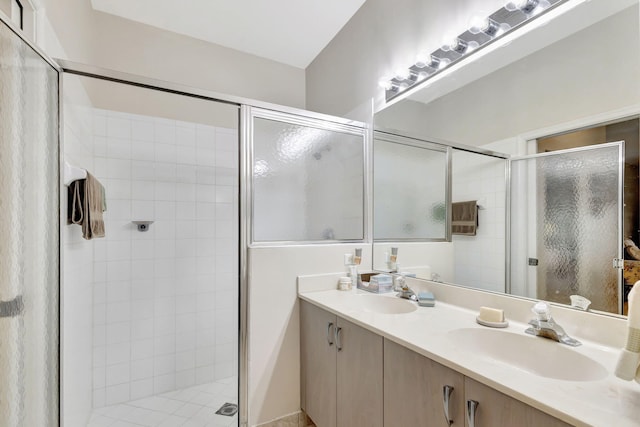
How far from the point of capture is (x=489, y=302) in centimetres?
134

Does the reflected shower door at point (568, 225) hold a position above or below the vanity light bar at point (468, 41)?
below

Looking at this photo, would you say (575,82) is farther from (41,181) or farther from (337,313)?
(41,181)

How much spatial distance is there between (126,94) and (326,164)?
1.59 metres

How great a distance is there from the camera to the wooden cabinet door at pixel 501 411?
0.69 meters

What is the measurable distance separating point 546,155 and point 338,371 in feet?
4.18

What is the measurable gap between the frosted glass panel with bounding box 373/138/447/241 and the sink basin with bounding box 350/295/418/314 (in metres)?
0.42

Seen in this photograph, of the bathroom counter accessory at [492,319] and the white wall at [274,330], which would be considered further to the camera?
the white wall at [274,330]

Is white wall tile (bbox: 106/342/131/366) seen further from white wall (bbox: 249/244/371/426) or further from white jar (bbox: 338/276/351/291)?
white jar (bbox: 338/276/351/291)

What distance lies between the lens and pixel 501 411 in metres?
0.77

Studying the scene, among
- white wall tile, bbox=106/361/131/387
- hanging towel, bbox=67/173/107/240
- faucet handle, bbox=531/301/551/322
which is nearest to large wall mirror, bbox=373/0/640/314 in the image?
faucet handle, bbox=531/301/551/322

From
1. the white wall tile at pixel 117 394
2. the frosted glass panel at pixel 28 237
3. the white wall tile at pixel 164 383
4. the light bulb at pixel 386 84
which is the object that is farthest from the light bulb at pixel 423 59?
the white wall tile at pixel 117 394

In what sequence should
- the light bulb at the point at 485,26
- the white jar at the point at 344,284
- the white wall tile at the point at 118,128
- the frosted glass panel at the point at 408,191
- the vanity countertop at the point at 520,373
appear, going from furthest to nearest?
the white wall tile at the point at 118,128 < the white jar at the point at 344,284 < the frosted glass panel at the point at 408,191 < the light bulb at the point at 485,26 < the vanity countertop at the point at 520,373

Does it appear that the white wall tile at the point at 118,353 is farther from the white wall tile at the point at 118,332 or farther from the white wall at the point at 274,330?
the white wall at the point at 274,330

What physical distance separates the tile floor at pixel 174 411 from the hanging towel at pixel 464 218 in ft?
5.94
